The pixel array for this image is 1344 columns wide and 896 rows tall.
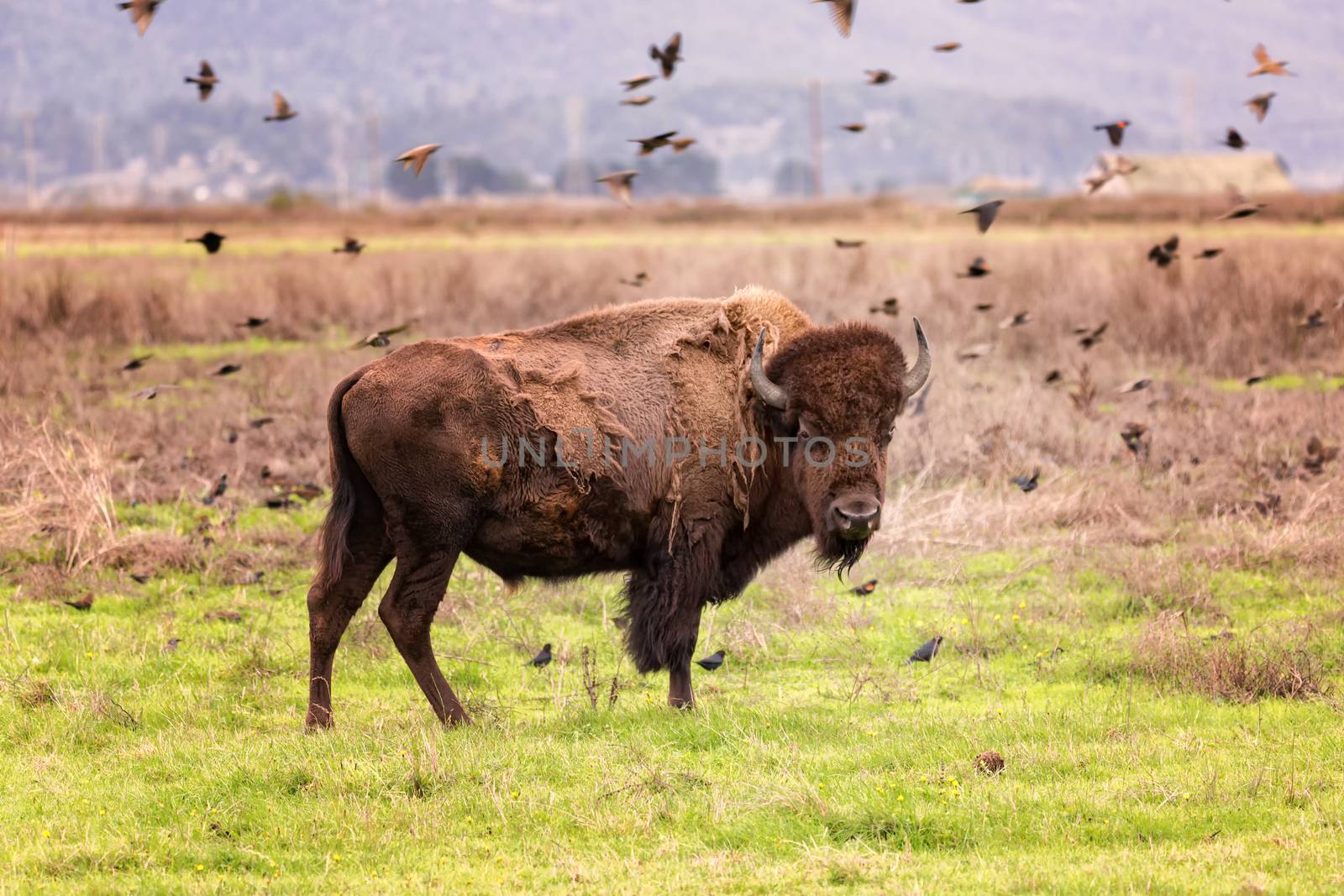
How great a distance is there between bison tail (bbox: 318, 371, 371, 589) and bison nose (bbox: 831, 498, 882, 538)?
2.47 m

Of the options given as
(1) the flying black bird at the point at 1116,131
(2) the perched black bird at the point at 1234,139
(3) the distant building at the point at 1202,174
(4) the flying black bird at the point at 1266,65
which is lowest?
(3) the distant building at the point at 1202,174

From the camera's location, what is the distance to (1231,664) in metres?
7.12

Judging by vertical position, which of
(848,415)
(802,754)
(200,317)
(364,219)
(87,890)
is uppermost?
(848,415)

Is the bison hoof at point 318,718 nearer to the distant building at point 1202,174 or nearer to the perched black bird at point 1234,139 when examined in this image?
the perched black bird at point 1234,139

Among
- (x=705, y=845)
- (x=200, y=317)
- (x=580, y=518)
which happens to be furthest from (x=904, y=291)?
(x=705, y=845)

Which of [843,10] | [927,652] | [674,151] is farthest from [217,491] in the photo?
[843,10]

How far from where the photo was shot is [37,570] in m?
9.27

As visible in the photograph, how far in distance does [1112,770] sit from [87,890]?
13.7 feet

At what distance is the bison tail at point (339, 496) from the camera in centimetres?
687

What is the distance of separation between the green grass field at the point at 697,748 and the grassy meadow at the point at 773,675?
2 centimetres

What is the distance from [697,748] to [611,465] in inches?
61.5

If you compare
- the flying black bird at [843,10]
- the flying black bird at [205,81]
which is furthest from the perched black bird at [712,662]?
the flying black bird at [205,81]

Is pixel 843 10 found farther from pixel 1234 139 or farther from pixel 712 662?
pixel 1234 139

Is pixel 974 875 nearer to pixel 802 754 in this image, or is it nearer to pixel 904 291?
pixel 802 754
